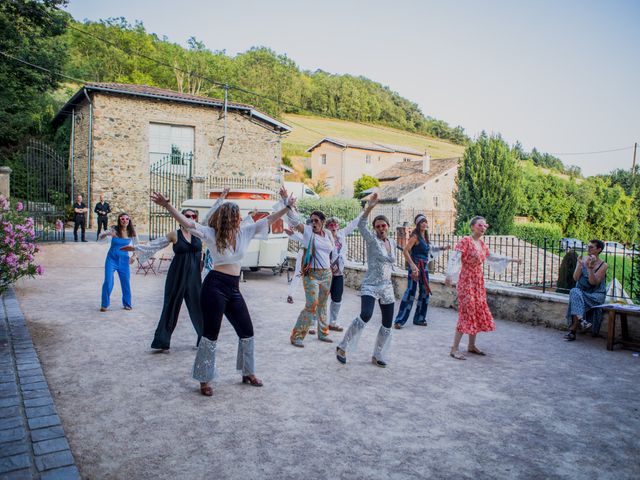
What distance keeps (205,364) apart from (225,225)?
1.34m

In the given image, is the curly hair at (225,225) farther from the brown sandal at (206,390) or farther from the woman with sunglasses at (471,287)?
the woman with sunglasses at (471,287)

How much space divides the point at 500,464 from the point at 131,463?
102 inches

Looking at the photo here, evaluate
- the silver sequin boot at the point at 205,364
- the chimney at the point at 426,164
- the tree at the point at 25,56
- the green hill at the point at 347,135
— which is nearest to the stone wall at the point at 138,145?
the tree at the point at 25,56

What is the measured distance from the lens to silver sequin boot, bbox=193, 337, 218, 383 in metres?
4.68

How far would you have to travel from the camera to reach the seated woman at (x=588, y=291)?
24.1 ft

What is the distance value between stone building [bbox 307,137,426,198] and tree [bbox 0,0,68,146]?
29702 millimetres

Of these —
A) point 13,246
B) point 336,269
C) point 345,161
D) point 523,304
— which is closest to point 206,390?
point 336,269

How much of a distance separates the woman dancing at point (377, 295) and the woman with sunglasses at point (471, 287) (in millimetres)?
1049

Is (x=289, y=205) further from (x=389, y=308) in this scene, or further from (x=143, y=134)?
(x=143, y=134)

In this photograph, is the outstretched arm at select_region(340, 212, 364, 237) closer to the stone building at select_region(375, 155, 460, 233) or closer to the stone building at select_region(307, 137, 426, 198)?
the stone building at select_region(375, 155, 460, 233)

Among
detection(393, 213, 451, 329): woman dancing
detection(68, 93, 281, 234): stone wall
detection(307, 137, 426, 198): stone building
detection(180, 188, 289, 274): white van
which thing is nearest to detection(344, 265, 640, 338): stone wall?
detection(393, 213, 451, 329): woman dancing

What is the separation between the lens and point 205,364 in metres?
4.68

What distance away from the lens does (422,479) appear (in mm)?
3252

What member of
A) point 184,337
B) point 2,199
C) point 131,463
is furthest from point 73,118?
point 131,463
